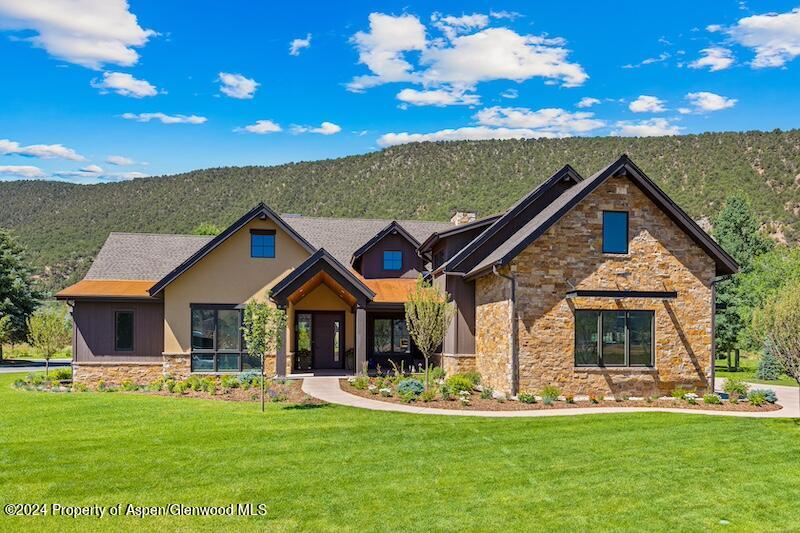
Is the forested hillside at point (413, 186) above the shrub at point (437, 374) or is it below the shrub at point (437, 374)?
above

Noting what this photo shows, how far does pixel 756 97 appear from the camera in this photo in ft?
160

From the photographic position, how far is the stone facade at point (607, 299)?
62.2ft

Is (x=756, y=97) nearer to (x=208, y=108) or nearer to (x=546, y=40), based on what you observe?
(x=546, y=40)

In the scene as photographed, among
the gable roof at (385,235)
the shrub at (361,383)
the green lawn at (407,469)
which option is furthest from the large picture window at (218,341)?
the green lawn at (407,469)

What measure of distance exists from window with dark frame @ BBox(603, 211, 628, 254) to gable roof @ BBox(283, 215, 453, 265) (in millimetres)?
11453

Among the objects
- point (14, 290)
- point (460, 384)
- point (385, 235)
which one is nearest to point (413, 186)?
point (14, 290)

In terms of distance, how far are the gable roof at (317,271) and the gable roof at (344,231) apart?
Result: 5.69 m

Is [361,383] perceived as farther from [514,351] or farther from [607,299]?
[607,299]

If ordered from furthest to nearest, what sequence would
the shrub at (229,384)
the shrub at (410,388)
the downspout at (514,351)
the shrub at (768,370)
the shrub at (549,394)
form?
the shrub at (768,370) → the shrub at (229,384) → the downspout at (514,351) → the shrub at (410,388) → the shrub at (549,394)

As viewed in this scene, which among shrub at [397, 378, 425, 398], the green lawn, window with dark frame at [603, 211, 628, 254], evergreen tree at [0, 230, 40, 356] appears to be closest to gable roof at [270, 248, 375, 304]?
shrub at [397, 378, 425, 398]

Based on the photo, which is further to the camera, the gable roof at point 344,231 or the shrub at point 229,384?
the gable roof at point 344,231

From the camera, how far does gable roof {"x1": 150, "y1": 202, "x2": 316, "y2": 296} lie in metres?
24.1

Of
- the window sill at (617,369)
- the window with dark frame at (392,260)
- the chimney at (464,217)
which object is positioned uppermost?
the chimney at (464,217)

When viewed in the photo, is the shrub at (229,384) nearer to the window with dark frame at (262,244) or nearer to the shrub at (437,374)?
the window with dark frame at (262,244)
